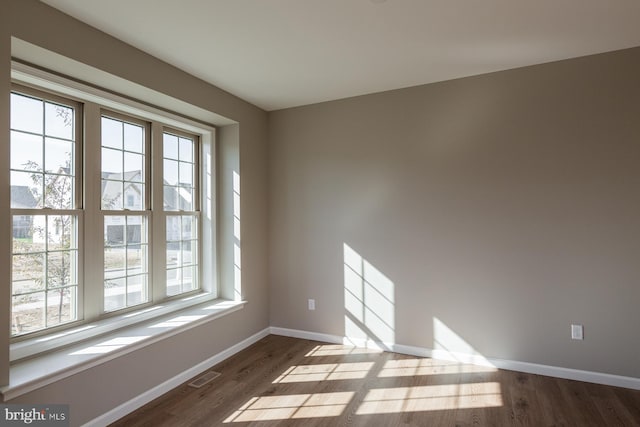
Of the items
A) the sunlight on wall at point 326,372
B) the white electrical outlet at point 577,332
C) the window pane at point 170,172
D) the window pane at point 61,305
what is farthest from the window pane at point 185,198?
the white electrical outlet at point 577,332

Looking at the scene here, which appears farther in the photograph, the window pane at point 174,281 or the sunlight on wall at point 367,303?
the sunlight on wall at point 367,303

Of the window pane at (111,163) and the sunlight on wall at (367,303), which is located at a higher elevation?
the window pane at (111,163)

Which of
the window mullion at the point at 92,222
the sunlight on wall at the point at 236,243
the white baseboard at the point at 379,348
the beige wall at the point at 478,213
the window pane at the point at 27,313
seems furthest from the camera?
the sunlight on wall at the point at 236,243

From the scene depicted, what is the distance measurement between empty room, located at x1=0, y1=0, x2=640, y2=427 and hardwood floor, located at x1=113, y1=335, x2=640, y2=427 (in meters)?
0.02

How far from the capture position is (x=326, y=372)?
3.13 metres

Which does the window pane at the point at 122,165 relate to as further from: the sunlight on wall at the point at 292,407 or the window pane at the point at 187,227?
the sunlight on wall at the point at 292,407

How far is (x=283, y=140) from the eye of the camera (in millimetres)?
4133

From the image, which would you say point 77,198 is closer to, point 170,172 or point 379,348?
point 170,172

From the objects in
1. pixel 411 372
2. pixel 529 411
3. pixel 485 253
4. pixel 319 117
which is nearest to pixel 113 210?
pixel 319 117

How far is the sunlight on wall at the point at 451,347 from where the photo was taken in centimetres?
321

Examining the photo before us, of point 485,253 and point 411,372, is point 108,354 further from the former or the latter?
point 485,253

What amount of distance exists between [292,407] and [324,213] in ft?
6.43

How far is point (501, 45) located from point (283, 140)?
2372 millimetres

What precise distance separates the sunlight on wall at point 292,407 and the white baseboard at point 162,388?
0.68 m
